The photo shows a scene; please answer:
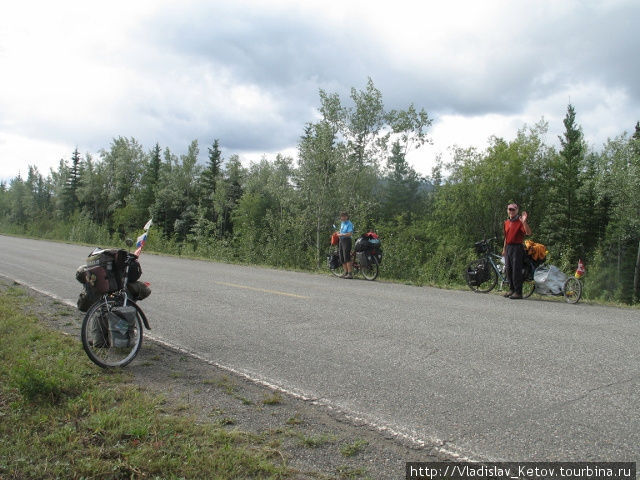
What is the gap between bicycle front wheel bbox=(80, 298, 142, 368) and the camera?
4910 millimetres

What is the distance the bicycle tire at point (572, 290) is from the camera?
9484mm

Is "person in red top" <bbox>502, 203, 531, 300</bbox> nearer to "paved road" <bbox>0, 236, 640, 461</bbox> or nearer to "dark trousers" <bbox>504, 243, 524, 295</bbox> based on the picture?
"dark trousers" <bbox>504, 243, 524, 295</bbox>

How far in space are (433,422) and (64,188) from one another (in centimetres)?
7592

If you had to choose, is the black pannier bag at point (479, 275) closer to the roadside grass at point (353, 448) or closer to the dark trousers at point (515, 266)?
the dark trousers at point (515, 266)

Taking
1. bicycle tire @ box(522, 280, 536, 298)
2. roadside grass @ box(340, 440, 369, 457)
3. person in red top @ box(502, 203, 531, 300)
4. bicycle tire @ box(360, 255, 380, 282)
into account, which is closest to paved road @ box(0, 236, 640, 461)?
roadside grass @ box(340, 440, 369, 457)

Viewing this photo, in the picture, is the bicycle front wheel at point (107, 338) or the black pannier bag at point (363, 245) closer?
the bicycle front wheel at point (107, 338)

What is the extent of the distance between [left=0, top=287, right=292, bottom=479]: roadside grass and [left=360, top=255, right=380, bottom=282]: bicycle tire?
10.1 metres

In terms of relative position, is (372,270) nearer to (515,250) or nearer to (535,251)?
(515,250)

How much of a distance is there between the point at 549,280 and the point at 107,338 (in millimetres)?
8389

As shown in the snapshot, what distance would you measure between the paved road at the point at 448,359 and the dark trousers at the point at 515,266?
0.55 meters

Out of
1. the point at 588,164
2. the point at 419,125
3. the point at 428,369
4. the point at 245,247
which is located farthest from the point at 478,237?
the point at 428,369

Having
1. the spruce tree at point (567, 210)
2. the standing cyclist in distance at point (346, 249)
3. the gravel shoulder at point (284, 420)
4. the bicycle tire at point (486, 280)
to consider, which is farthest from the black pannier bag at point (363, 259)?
the spruce tree at point (567, 210)

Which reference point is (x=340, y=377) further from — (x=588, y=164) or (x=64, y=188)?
(x=64, y=188)

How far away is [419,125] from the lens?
24.7 metres
